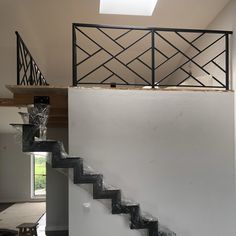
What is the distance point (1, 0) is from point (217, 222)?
4.34 m

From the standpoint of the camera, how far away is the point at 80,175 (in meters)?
3.95

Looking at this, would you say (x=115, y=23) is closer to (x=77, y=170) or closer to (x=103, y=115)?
(x=103, y=115)

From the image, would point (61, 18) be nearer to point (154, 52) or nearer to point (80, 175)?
point (154, 52)

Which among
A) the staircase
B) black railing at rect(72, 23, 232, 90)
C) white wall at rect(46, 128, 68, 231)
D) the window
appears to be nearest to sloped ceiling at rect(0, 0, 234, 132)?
black railing at rect(72, 23, 232, 90)

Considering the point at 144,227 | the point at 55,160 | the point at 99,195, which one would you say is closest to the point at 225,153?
the point at 144,227

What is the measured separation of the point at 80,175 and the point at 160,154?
113 centimetres

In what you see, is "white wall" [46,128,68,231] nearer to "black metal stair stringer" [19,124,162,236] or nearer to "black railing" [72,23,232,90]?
"black railing" [72,23,232,90]

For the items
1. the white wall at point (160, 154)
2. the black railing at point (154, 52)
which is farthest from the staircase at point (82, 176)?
the black railing at point (154, 52)

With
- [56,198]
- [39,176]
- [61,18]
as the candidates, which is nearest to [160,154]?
[61,18]

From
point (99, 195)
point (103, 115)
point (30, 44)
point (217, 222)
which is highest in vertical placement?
point (30, 44)

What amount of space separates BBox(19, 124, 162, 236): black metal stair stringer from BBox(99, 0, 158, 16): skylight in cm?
241

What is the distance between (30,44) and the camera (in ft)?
19.5

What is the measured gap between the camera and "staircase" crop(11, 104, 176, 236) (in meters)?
3.95

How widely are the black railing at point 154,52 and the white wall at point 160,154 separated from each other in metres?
0.34
